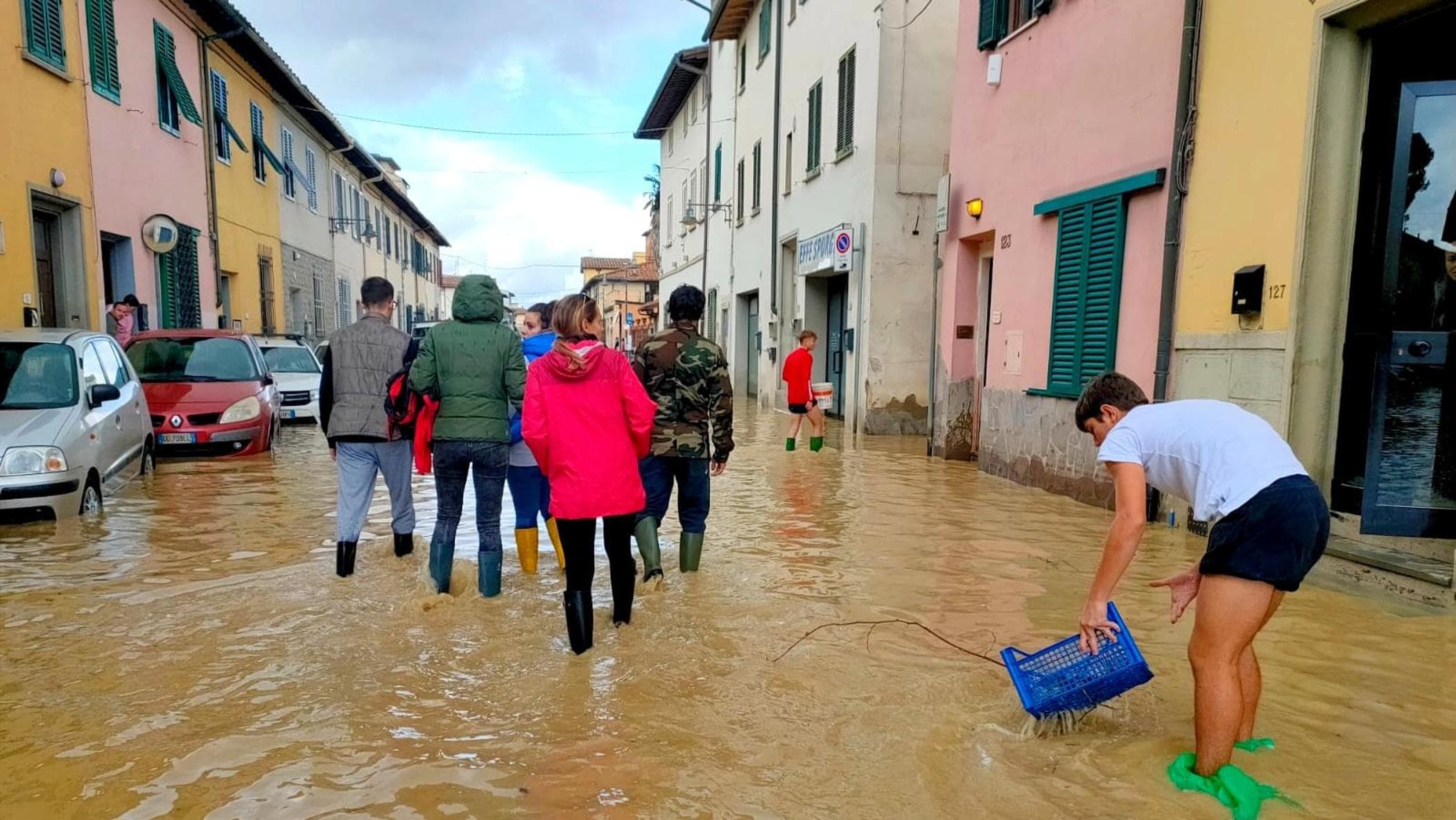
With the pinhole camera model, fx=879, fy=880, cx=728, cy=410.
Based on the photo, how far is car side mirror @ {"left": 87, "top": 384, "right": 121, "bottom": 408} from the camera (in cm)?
675

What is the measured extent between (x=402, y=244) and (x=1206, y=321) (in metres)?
36.9

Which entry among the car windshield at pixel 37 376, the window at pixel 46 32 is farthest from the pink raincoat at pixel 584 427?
the window at pixel 46 32

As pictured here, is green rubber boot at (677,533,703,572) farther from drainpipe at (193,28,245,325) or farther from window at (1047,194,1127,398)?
drainpipe at (193,28,245,325)

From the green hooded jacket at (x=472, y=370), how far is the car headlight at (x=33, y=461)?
11.7 feet

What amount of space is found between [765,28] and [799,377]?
38.7 ft

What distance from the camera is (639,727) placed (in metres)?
3.30

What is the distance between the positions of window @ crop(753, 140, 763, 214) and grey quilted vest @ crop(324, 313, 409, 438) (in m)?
15.5

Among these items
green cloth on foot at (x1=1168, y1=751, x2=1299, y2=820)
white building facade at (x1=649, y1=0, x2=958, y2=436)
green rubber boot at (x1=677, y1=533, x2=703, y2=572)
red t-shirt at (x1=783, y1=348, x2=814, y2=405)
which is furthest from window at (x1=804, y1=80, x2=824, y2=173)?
green cloth on foot at (x1=1168, y1=751, x2=1299, y2=820)

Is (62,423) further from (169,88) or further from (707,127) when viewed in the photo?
(707,127)

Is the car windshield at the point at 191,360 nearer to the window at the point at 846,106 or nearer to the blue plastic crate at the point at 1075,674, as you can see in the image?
the window at the point at 846,106

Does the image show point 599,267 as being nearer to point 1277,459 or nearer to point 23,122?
point 23,122

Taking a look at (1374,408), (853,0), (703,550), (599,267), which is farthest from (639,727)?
(599,267)

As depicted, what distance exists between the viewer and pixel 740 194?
2197 cm

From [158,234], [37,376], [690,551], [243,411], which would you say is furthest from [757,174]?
[690,551]
